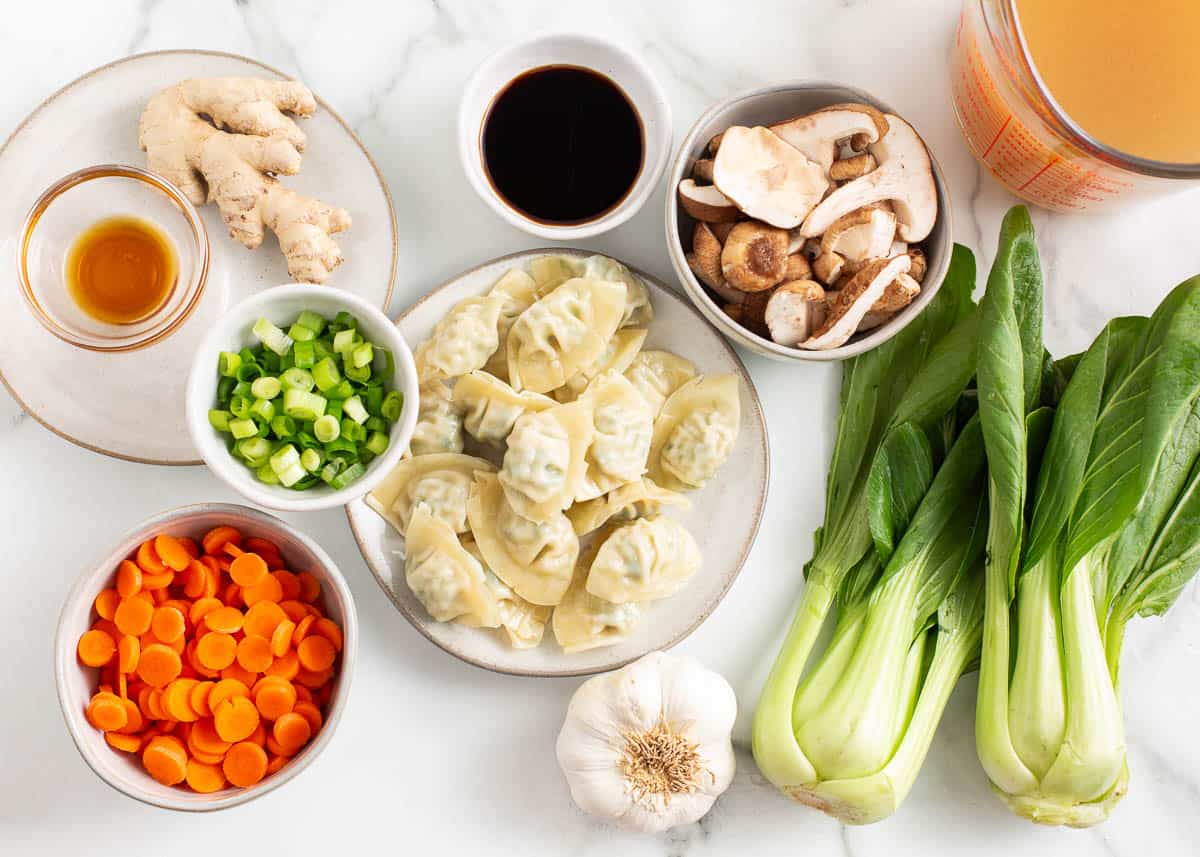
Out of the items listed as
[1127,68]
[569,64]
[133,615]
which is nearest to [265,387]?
[133,615]

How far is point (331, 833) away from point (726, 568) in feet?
2.60

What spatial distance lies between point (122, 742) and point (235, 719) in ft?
0.54

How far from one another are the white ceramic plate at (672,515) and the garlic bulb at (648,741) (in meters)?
0.05

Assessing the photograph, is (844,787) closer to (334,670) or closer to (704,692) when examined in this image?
(704,692)

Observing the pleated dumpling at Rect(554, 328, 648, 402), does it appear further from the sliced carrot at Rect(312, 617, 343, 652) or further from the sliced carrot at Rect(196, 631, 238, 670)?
the sliced carrot at Rect(196, 631, 238, 670)

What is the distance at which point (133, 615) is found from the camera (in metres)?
1.42

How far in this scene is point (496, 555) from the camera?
5.11 ft

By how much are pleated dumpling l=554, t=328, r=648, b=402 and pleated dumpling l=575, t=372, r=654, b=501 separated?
0.04 meters

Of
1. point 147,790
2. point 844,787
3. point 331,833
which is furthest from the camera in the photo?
point 331,833

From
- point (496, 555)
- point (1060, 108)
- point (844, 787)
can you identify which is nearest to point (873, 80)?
point (1060, 108)

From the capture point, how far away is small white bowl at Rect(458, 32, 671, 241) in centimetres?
152

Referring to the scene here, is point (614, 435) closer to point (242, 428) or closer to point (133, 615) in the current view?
point (242, 428)

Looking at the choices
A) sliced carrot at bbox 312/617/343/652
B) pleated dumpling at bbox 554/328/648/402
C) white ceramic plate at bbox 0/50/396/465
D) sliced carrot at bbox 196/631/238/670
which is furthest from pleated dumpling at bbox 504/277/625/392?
sliced carrot at bbox 196/631/238/670

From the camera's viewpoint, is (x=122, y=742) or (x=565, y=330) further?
(x=565, y=330)
